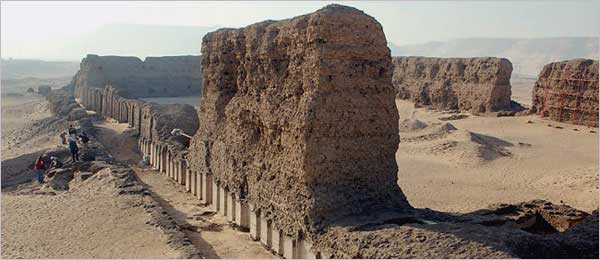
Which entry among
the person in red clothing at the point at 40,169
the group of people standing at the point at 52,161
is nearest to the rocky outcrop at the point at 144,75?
the group of people standing at the point at 52,161

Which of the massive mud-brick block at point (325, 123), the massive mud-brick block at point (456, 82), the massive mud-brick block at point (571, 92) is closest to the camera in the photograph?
the massive mud-brick block at point (325, 123)

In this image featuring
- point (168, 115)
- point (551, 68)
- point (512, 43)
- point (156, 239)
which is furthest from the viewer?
point (512, 43)

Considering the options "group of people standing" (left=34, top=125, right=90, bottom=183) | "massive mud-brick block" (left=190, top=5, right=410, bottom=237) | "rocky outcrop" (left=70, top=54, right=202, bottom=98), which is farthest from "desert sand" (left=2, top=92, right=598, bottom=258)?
"rocky outcrop" (left=70, top=54, right=202, bottom=98)

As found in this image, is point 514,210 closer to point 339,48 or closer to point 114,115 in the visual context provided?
point 339,48

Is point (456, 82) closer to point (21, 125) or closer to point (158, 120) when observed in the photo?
point (158, 120)

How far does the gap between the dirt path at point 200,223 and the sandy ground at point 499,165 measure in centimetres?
566

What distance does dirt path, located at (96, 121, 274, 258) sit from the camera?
38.1 ft

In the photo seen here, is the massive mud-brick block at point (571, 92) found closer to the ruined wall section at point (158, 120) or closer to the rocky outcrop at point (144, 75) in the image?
the ruined wall section at point (158, 120)

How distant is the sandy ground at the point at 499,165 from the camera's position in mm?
16453

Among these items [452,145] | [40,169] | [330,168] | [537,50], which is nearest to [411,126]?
[452,145]

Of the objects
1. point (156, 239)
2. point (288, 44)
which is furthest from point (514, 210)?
point (156, 239)

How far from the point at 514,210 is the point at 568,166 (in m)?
9.74

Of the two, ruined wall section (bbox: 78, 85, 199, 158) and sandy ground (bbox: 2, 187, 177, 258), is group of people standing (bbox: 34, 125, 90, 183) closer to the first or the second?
ruined wall section (bbox: 78, 85, 199, 158)

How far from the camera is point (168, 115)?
74.1 feet
